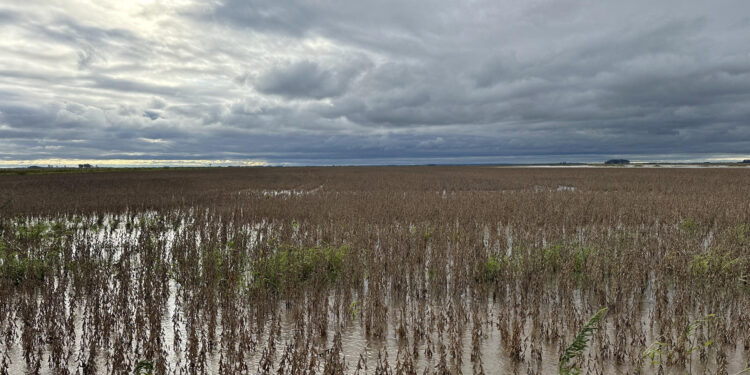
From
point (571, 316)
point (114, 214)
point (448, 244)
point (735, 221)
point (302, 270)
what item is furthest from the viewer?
point (114, 214)

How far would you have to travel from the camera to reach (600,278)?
7.11 meters

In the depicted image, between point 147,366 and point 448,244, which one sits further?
point 448,244

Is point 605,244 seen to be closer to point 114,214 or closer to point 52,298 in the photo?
point 52,298

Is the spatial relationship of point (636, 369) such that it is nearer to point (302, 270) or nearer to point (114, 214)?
point (302, 270)

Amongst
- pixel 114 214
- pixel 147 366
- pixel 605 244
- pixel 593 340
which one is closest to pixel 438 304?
pixel 593 340

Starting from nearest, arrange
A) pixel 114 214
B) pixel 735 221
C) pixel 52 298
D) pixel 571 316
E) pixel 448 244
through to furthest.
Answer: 1. pixel 571 316
2. pixel 52 298
3. pixel 448 244
4. pixel 735 221
5. pixel 114 214

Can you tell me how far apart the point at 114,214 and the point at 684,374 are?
20.0 m

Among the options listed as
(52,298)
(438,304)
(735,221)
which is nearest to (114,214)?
(52,298)

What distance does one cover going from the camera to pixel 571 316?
5547 millimetres

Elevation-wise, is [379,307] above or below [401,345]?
above

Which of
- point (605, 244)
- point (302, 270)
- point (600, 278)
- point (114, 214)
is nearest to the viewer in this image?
point (600, 278)

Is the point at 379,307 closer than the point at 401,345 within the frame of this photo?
No

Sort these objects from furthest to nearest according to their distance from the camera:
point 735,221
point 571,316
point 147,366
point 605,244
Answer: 1. point 735,221
2. point 605,244
3. point 571,316
4. point 147,366

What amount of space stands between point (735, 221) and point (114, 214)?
24.4 meters
